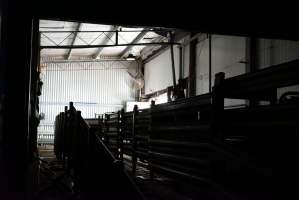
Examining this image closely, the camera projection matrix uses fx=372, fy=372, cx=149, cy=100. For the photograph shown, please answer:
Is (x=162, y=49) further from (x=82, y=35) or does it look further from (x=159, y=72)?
(x=82, y=35)

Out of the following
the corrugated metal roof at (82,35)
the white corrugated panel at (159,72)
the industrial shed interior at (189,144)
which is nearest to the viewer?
the industrial shed interior at (189,144)

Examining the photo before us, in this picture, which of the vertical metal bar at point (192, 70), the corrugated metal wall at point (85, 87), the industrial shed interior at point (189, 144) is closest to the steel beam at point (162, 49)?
the vertical metal bar at point (192, 70)

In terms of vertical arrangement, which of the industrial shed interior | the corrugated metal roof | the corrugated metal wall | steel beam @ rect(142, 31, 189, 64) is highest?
the corrugated metal roof

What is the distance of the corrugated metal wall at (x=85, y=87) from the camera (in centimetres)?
2139

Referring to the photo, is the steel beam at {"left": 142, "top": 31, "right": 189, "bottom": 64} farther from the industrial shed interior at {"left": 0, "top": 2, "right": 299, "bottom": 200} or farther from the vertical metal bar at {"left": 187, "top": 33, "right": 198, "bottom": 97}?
the industrial shed interior at {"left": 0, "top": 2, "right": 299, "bottom": 200}

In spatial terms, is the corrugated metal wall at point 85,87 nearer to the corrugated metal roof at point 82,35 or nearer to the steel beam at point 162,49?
the steel beam at point 162,49

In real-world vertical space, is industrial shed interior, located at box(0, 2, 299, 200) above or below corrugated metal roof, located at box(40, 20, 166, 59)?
below

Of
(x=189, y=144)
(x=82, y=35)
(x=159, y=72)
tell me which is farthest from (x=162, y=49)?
(x=189, y=144)

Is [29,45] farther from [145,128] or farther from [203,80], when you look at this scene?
[203,80]

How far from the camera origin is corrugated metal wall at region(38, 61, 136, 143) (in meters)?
21.4

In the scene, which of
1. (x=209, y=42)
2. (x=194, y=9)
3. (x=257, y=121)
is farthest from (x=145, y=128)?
(x=209, y=42)

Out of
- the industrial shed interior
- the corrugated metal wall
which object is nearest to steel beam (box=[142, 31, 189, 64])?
the corrugated metal wall

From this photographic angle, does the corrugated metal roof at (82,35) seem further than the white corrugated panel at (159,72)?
No

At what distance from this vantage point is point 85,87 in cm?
2186
